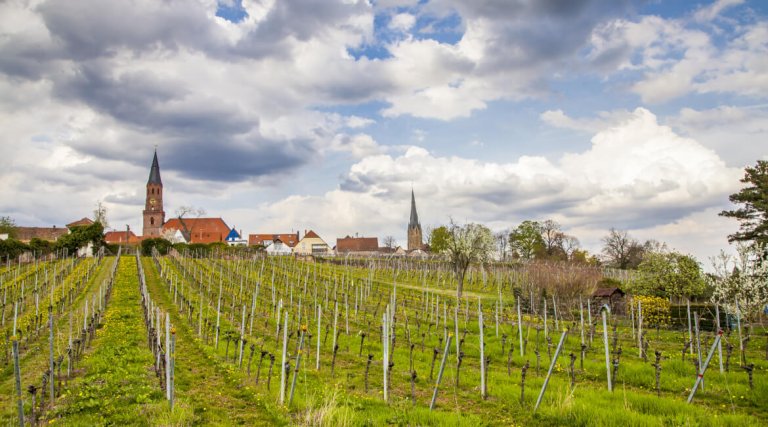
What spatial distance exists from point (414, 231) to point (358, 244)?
18.6 metres

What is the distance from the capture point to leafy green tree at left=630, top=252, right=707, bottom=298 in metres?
30.5

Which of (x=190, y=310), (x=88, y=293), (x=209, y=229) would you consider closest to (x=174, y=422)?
(x=190, y=310)

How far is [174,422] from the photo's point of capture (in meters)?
9.00

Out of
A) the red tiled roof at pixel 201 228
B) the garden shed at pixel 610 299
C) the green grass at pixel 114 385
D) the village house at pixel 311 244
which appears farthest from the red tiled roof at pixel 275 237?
the green grass at pixel 114 385

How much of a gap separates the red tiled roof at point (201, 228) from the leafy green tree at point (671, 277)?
95.2 meters

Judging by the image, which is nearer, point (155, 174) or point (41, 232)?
point (41, 232)

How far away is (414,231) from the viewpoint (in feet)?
472

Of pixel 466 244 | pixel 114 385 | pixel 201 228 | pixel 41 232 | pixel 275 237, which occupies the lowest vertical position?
pixel 114 385

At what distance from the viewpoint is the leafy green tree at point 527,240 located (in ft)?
305

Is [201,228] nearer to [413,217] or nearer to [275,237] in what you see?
[275,237]

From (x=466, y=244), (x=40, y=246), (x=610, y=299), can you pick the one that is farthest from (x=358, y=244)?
(x=610, y=299)

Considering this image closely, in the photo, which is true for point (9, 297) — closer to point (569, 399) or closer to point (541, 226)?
point (569, 399)

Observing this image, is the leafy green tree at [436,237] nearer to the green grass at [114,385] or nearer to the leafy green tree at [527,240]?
the leafy green tree at [527,240]

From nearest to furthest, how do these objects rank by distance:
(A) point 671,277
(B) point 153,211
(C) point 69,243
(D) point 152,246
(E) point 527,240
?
(A) point 671,277 < (C) point 69,243 < (D) point 152,246 < (E) point 527,240 < (B) point 153,211
